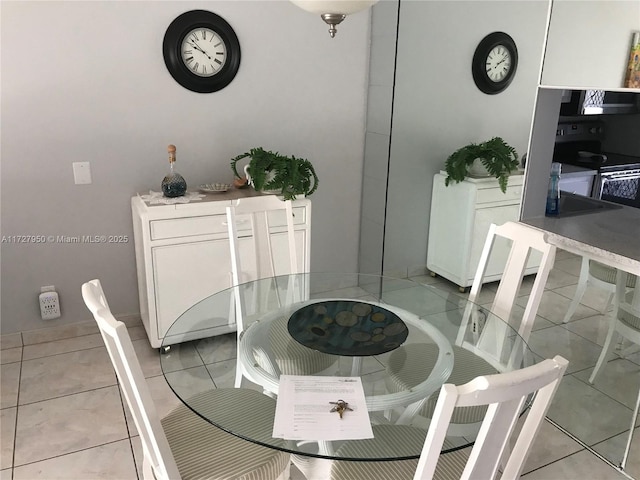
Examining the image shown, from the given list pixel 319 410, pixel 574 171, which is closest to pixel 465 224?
pixel 574 171

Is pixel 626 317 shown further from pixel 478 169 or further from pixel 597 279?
pixel 478 169

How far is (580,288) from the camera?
2.39m

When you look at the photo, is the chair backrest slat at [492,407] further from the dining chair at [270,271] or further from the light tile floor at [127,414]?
the light tile floor at [127,414]

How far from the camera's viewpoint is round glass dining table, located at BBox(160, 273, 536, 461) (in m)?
1.45

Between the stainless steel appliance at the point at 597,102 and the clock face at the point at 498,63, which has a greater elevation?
the clock face at the point at 498,63

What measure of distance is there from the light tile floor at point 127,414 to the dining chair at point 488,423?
26.0 inches

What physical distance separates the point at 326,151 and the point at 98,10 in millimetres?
1570

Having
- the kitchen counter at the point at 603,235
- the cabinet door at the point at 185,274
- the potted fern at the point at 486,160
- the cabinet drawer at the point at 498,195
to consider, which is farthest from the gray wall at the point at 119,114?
the kitchen counter at the point at 603,235

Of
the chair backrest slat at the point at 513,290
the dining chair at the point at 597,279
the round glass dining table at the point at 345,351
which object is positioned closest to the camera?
the round glass dining table at the point at 345,351

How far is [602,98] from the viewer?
225cm

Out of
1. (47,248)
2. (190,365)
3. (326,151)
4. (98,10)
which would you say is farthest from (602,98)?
(47,248)

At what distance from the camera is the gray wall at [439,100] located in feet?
8.78

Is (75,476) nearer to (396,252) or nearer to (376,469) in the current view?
(376,469)

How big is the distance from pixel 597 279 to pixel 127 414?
220cm
